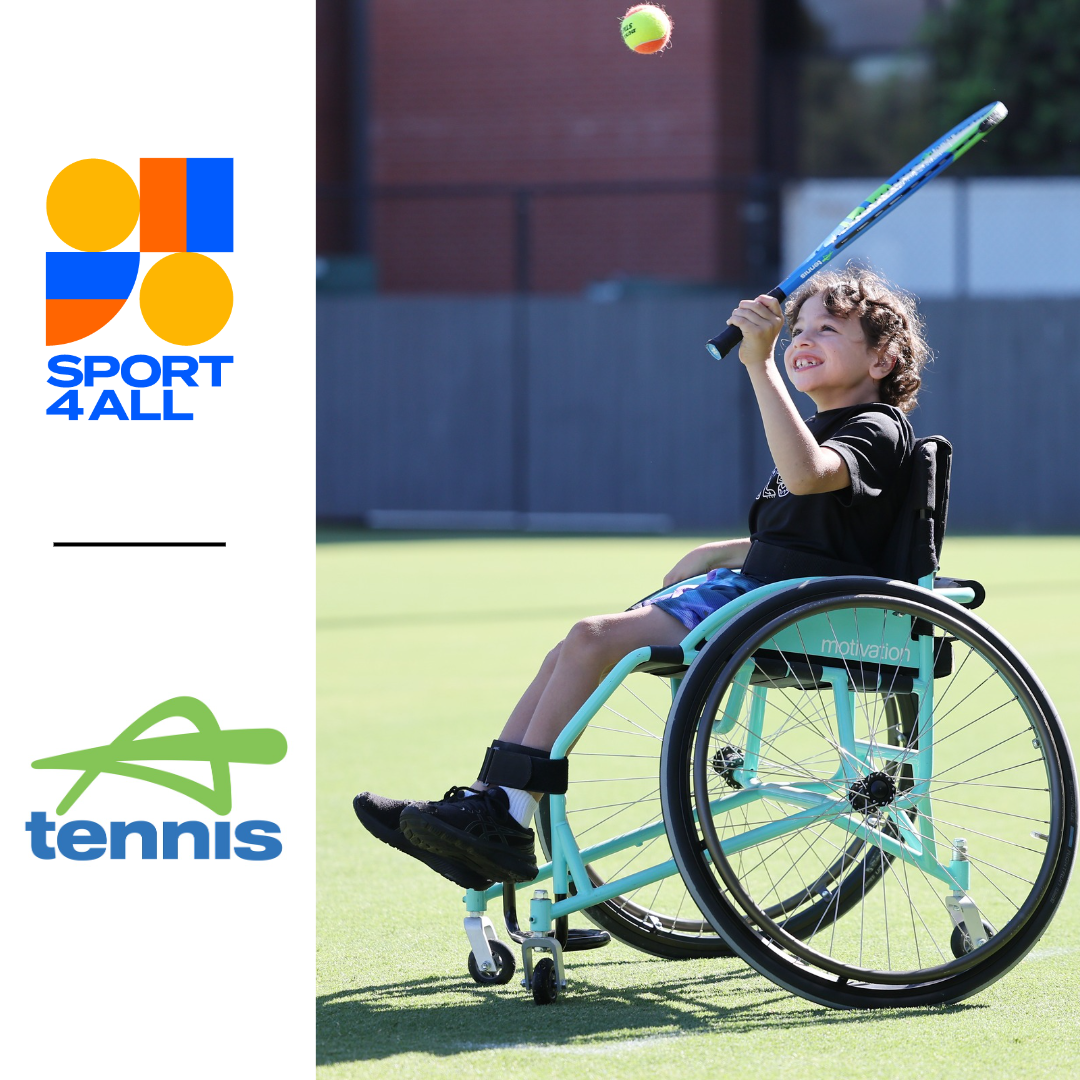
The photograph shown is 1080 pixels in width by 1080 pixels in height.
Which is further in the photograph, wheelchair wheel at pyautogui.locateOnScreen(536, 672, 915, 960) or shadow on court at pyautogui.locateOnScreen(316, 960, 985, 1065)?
wheelchair wheel at pyautogui.locateOnScreen(536, 672, 915, 960)

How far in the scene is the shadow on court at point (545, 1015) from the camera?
3.26 m

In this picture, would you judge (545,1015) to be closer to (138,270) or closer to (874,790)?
(874,790)

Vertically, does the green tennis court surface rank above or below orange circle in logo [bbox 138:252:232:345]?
below

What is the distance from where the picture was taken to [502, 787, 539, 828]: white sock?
3.48 metres

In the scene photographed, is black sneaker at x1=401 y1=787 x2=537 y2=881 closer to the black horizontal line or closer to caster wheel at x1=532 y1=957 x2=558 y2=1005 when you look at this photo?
caster wheel at x1=532 y1=957 x2=558 y2=1005

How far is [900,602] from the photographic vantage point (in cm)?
345

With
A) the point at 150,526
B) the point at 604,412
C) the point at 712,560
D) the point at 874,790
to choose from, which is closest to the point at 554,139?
the point at 604,412

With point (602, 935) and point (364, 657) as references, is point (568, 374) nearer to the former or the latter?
point (364, 657)

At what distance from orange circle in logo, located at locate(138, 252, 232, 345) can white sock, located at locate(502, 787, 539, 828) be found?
1134mm

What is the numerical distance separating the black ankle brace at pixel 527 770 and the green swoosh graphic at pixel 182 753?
66 cm

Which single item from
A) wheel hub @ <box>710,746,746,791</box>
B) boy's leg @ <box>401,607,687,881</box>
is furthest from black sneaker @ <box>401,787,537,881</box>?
wheel hub @ <box>710,746,746,791</box>

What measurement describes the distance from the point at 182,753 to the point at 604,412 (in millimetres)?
15652

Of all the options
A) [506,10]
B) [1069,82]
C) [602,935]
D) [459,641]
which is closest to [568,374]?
[506,10]

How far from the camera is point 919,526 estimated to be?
143 inches
